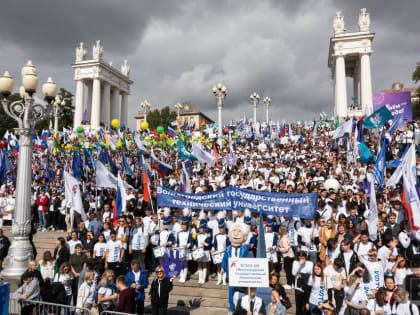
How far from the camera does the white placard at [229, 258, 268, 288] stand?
5.25m

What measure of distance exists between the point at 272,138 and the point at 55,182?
1564 centimetres

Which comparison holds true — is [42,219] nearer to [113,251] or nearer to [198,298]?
[113,251]

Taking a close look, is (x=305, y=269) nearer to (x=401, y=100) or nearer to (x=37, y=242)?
(x=37, y=242)

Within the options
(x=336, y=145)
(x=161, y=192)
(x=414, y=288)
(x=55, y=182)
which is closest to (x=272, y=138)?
(x=336, y=145)

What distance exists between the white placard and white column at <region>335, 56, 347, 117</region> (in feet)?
135

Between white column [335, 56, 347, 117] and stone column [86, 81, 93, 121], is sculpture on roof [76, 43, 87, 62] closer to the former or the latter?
stone column [86, 81, 93, 121]

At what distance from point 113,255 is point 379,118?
11.9 meters

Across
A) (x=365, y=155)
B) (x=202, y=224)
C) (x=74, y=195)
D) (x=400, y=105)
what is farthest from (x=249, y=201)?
(x=400, y=105)

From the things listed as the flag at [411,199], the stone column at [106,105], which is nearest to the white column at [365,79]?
the flag at [411,199]

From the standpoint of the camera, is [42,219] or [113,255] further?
[42,219]

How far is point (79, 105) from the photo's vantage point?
55.7 metres

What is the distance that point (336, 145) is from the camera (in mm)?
20719

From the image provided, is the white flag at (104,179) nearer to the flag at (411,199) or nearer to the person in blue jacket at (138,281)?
the person in blue jacket at (138,281)

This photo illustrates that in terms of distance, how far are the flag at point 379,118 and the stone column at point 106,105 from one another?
5061cm
